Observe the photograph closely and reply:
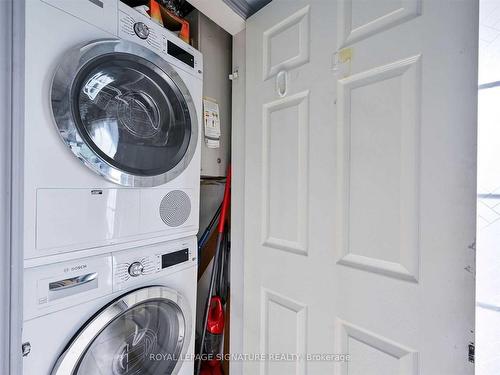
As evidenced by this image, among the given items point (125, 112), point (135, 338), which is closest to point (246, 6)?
point (125, 112)

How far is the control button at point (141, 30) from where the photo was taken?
871 mm

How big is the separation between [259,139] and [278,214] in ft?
1.16

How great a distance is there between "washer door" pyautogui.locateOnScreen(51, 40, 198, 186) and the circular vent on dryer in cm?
9

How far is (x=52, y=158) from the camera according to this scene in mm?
652

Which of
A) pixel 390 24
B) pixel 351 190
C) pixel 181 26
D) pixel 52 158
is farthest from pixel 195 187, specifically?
pixel 390 24

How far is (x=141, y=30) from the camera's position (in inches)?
34.8

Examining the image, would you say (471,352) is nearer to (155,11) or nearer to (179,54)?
(179,54)

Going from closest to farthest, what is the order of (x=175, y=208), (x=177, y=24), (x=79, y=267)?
(x=79, y=267) < (x=175, y=208) < (x=177, y=24)

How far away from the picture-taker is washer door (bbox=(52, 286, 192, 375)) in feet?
2.37

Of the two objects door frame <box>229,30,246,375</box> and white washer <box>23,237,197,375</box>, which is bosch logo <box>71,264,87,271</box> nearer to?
white washer <box>23,237,197,375</box>

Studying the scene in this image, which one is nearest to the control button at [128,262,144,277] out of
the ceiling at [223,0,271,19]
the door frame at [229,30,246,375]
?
the door frame at [229,30,246,375]

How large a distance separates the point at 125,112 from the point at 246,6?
778 mm

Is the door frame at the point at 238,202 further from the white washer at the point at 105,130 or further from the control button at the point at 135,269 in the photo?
the control button at the point at 135,269

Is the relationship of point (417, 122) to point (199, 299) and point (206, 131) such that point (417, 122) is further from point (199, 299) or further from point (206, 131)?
point (199, 299)
